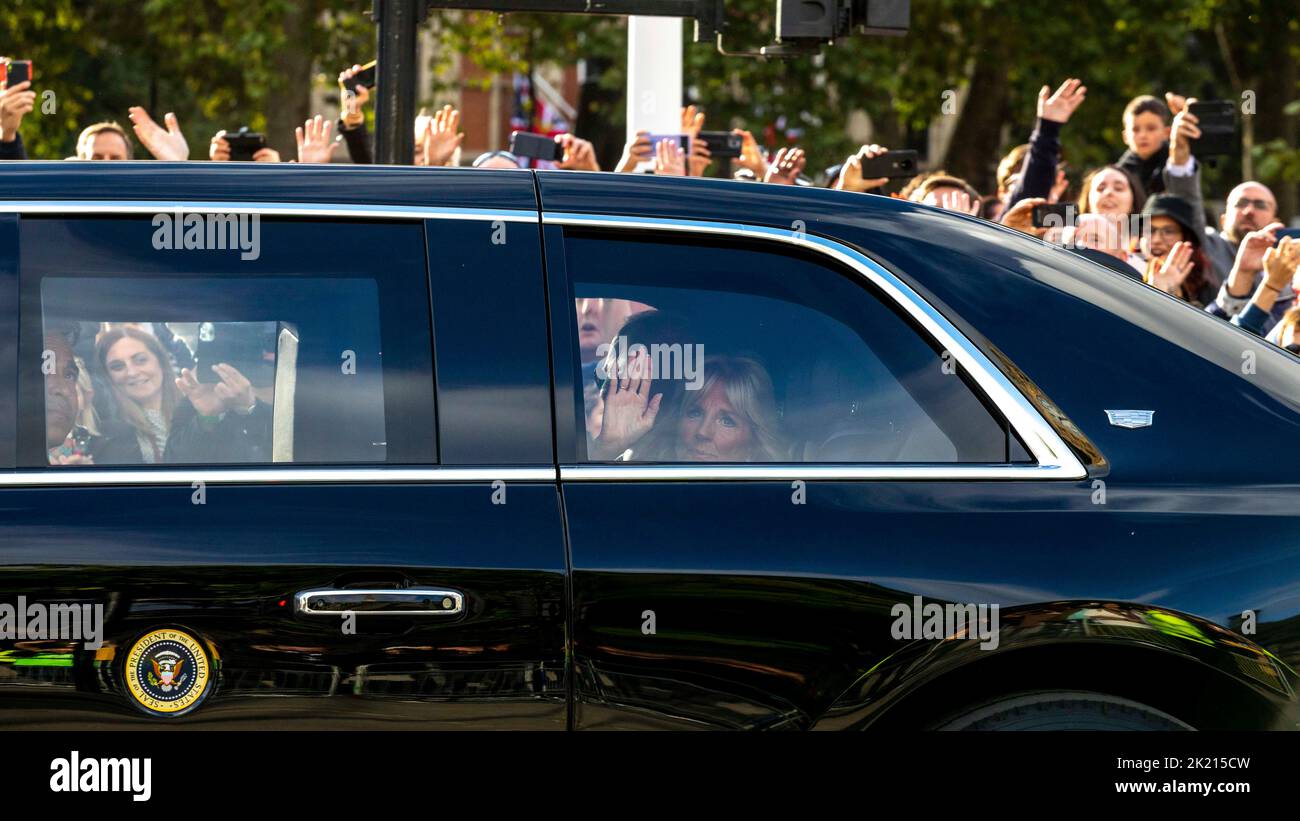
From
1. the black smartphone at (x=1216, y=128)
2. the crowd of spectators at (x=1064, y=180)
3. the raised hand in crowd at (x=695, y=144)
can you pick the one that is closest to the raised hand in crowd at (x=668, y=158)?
the crowd of spectators at (x=1064, y=180)

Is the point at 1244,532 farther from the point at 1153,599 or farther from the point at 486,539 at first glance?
the point at 486,539

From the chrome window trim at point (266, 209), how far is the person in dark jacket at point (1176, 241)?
498 cm

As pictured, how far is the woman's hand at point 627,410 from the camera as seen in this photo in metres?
2.97

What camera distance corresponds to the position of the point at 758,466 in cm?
299

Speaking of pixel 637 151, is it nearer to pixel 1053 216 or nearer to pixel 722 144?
pixel 722 144

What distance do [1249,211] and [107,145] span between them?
5604 mm

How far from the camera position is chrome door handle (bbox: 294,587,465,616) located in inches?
110

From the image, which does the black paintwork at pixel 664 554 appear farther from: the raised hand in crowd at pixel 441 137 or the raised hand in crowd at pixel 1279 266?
the raised hand in crowd at pixel 441 137

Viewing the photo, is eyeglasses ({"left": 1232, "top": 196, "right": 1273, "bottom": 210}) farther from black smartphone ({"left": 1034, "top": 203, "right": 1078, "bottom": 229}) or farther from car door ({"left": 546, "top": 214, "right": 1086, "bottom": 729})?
car door ({"left": 546, "top": 214, "right": 1086, "bottom": 729})

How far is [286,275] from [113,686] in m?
0.78

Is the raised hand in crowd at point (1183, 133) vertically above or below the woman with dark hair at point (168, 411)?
above

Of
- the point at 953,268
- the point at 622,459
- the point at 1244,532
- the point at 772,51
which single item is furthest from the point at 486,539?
the point at 772,51

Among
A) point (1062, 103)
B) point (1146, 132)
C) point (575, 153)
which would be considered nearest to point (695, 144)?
point (575, 153)

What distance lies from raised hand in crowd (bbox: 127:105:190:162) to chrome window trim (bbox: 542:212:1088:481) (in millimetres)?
4753
